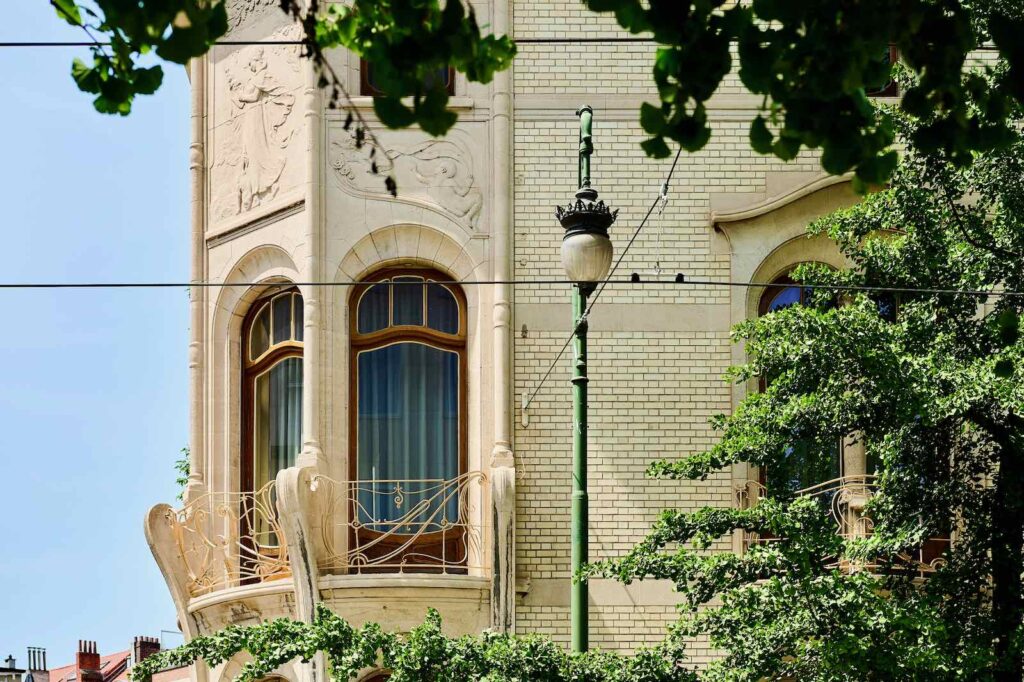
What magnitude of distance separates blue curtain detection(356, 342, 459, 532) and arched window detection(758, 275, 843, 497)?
3209 mm

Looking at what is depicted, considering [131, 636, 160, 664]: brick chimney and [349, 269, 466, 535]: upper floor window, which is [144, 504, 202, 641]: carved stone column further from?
[131, 636, 160, 664]: brick chimney

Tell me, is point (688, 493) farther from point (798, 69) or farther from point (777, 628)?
point (798, 69)

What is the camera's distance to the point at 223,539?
20.2 metres

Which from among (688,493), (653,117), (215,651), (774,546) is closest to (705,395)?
(688,493)

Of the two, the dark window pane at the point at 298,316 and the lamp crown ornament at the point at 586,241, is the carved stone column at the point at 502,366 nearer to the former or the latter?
the dark window pane at the point at 298,316

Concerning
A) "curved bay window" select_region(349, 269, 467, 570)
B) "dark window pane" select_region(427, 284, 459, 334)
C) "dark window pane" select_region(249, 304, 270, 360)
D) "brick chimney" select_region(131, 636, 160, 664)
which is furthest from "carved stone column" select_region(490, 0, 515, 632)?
"brick chimney" select_region(131, 636, 160, 664)

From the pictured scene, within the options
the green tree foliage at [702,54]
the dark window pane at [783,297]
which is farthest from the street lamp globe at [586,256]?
the green tree foliage at [702,54]

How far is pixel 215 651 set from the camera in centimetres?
1612

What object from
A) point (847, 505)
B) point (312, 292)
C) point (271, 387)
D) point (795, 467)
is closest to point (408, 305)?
point (312, 292)

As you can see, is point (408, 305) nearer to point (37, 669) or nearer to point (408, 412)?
point (408, 412)

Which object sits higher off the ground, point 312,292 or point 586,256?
point 312,292

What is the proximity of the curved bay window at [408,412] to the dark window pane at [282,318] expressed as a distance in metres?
0.84

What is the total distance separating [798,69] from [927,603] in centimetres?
902

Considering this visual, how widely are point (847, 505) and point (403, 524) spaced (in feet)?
14.2
